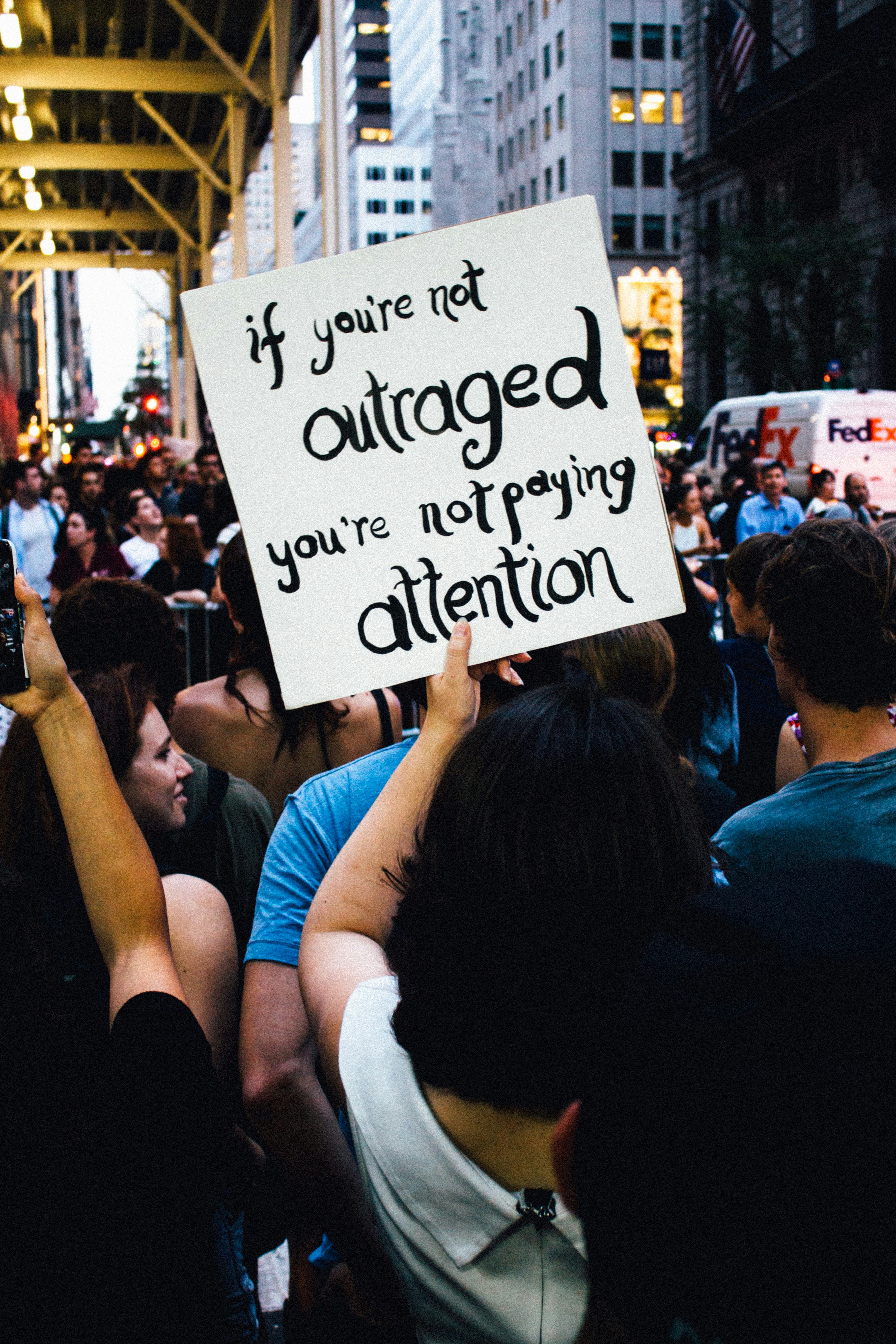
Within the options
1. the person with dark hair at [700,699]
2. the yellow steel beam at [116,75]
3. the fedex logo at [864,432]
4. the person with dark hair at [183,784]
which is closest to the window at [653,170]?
the fedex logo at [864,432]

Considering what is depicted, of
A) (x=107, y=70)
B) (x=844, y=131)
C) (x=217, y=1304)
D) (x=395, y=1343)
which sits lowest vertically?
(x=217, y=1304)

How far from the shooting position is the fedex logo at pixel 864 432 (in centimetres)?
2136

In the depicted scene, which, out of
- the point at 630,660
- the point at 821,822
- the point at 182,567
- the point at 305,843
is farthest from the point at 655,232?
the point at 305,843

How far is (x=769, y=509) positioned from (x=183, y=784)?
1003 centimetres

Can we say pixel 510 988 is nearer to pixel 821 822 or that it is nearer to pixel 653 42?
pixel 821 822

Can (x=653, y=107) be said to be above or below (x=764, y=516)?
above

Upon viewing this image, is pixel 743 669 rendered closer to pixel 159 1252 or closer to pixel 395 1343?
pixel 395 1343

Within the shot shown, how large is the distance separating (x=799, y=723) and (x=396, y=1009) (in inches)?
57.9

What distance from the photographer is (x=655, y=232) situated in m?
70.3

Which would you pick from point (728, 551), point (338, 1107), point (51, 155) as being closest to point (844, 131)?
point (51, 155)

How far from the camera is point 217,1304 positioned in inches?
81.0

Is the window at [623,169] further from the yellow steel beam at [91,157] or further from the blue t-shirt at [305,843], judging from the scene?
the blue t-shirt at [305,843]

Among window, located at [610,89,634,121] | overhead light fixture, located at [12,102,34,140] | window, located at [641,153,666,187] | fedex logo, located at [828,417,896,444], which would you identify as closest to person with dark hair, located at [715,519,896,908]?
fedex logo, located at [828,417,896,444]

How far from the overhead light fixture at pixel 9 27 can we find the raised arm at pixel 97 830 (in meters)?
17.3
